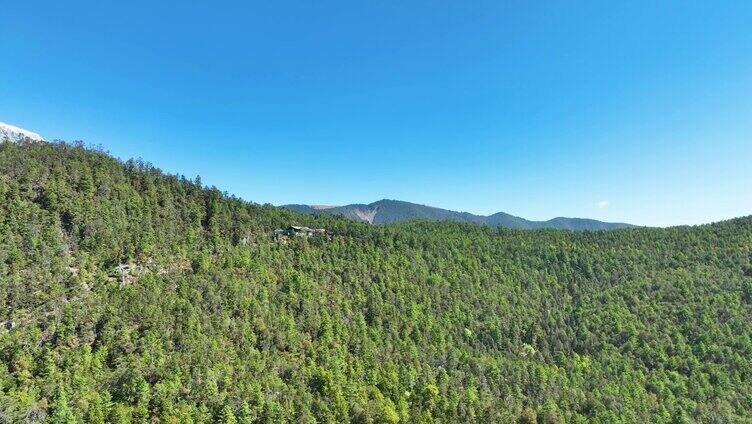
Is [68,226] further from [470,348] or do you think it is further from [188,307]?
[470,348]

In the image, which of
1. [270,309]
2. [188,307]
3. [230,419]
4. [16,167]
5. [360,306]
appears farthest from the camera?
[360,306]

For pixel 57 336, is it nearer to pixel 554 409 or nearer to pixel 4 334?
pixel 4 334

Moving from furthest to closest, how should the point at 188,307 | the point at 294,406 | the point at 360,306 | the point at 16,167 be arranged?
the point at 360,306
the point at 16,167
the point at 188,307
the point at 294,406

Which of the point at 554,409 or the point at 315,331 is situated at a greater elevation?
the point at 315,331

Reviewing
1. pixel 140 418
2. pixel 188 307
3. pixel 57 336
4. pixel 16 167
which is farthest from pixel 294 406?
pixel 16 167

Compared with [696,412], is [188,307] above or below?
above

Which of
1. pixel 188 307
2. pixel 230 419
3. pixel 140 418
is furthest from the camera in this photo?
pixel 188 307

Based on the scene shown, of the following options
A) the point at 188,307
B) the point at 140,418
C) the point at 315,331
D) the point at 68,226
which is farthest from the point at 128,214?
the point at 140,418

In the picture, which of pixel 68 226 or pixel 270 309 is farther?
pixel 270 309

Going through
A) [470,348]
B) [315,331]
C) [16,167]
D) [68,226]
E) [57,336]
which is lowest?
[470,348]
